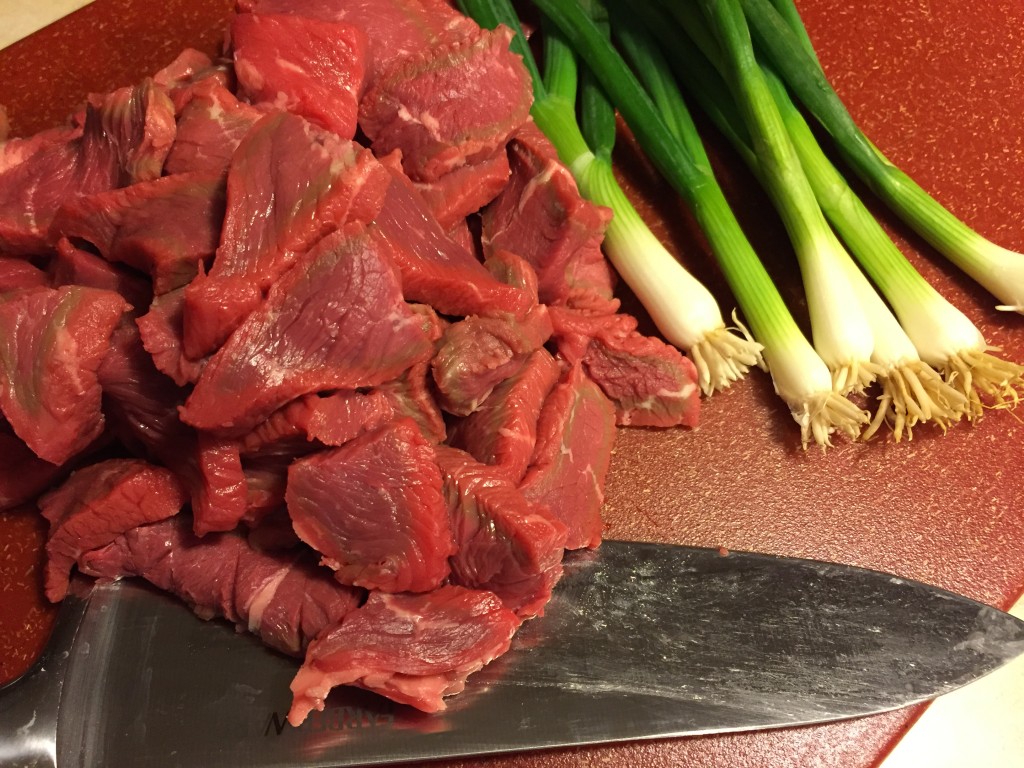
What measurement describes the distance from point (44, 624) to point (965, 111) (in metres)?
3.65

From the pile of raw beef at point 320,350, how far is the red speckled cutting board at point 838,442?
240 mm

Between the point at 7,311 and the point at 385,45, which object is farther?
the point at 385,45

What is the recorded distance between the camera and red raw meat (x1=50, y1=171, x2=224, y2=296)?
214cm

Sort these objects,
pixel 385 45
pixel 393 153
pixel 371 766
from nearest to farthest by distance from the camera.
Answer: pixel 371 766 → pixel 393 153 → pixel 385 45

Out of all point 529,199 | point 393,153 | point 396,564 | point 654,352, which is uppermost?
point 393,153

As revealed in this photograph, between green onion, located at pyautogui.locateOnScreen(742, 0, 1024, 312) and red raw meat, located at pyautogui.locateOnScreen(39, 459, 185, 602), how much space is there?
2.40m

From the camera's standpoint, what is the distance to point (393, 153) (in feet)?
7.87

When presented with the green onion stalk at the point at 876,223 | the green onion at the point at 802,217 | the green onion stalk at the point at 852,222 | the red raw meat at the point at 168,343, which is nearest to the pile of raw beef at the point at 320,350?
the red raw meat at the point at 168,343

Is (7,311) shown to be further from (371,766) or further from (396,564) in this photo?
(371,766)

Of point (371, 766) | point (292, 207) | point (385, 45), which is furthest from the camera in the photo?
point (385, 45)

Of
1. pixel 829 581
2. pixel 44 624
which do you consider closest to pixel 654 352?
pixel 829 581

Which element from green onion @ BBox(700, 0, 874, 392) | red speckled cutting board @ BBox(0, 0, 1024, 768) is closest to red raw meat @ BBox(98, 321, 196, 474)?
red speckled cutting board @ BBox(0, 0, 1024, 768)

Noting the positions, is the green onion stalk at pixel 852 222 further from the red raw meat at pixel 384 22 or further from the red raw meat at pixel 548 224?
the red raw meat at pixel 384 22

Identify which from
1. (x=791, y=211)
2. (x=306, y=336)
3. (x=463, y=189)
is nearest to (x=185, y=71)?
(x=463, y=189)
